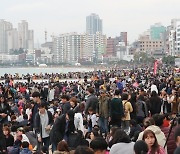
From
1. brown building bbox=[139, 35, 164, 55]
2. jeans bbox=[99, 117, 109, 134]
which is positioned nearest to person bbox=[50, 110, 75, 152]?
jeans bbox=[99, 117, 109, 134]

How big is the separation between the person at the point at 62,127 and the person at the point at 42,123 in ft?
2.72

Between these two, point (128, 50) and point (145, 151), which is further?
point (128, 50)

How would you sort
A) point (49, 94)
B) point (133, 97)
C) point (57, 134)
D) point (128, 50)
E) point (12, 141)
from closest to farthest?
point (57, 134) < point (12, 141) < point (133, 97) < point (49, 94) < point (128, 50)

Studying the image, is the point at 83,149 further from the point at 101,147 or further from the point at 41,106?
the point at 41,106

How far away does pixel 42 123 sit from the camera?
8406 mm

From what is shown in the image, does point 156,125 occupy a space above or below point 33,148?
above

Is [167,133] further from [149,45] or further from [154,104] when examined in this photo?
[149,45]

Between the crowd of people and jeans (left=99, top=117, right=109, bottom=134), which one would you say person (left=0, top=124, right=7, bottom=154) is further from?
jeans (left=99, top=117, right=109, bottom=134)

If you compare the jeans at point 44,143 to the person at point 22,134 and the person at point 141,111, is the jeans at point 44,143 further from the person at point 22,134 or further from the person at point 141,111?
the person at point 141,111

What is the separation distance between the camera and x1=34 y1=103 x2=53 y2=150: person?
8.34 meters

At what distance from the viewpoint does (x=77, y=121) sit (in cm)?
840

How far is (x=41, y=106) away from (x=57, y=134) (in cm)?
95

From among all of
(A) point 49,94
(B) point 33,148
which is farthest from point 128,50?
(B) point 33,148

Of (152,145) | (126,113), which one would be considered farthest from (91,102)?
(152,145)
